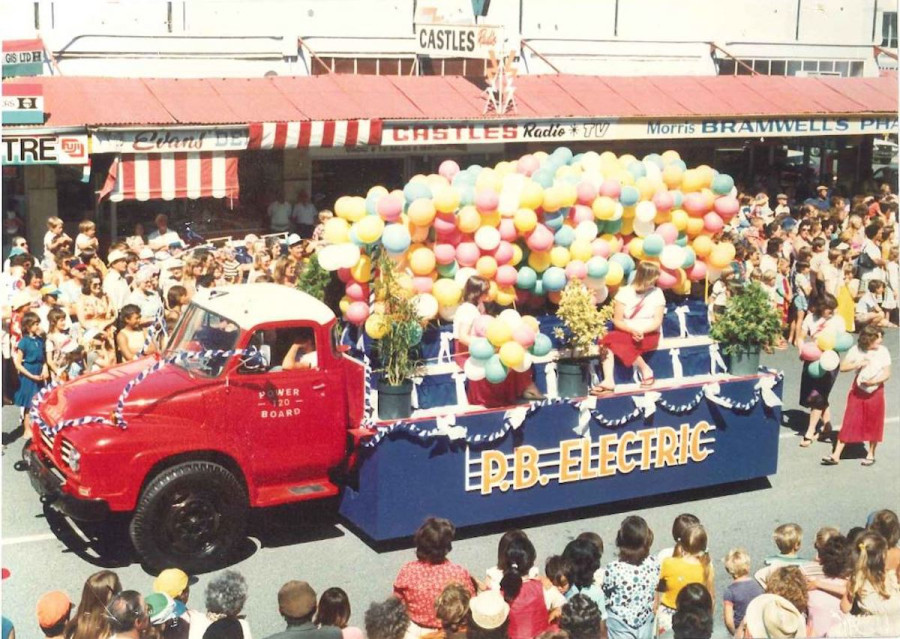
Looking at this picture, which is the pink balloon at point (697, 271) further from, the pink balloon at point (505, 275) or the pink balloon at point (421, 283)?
the pink balloon at point (421, 283)

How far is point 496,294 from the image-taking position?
358 inches

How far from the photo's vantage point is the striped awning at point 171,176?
560 inches

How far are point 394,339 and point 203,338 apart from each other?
52.9 inches

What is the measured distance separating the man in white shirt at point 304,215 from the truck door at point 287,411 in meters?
8.33

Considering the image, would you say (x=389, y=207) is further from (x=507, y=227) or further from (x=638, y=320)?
(x=638, y=320)

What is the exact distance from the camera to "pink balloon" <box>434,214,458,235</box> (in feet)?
28.2

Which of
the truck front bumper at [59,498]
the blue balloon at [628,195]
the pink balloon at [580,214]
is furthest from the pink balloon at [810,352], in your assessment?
the truck front bumper at [59,498]

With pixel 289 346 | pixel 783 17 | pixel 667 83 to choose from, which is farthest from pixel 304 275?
pixel 783 17

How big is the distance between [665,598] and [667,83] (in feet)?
47.7

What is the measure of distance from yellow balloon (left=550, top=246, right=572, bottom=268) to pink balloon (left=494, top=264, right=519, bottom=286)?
1.09 feet

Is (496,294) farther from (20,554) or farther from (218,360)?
(20,554)

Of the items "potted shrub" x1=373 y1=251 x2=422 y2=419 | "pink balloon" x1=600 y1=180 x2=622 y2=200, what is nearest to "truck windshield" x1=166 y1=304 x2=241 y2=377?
"potted shrub" x1=373 y1=251 x2=422 y2=419

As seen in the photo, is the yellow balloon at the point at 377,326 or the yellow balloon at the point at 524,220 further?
the yellow balloon at the point at 524,220

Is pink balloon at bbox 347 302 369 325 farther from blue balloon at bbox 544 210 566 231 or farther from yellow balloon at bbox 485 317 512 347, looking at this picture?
blue balloon at bbox 544 210 566 231
